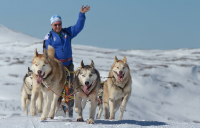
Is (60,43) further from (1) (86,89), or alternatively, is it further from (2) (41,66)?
(1) (86,89)

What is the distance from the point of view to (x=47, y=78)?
5266 millimetres

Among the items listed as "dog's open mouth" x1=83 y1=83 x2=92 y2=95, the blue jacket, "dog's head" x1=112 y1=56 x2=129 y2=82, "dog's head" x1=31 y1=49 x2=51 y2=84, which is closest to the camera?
"dog's head" x1=31 y1=49 x2=51 y2=84

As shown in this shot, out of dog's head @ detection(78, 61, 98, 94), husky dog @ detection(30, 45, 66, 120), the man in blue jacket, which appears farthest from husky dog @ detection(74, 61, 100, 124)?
the man in blue jacket

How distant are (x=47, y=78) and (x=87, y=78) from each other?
0.62 m

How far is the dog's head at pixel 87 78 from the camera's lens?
17.0 feet

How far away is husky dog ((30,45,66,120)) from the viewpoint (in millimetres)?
5125

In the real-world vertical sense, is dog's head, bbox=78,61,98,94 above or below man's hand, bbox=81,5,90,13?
below

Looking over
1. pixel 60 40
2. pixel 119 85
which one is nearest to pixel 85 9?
pixel 60 40

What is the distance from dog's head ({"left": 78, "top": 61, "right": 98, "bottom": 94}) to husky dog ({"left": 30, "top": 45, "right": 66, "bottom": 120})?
376mm

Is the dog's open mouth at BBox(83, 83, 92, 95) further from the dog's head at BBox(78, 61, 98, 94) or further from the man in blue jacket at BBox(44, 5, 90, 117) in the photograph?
the man in blue jacket at BBox(44, 5, 90, 117)

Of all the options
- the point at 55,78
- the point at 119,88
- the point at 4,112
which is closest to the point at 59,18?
the point at 55,78

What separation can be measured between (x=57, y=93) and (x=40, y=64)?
599mm

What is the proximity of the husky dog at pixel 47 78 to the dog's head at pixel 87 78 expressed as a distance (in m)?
0.38

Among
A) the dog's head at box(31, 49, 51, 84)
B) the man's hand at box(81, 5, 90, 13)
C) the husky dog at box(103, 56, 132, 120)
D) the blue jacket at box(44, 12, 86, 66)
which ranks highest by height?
the man's hand at box(81, 5, 90, 13)
